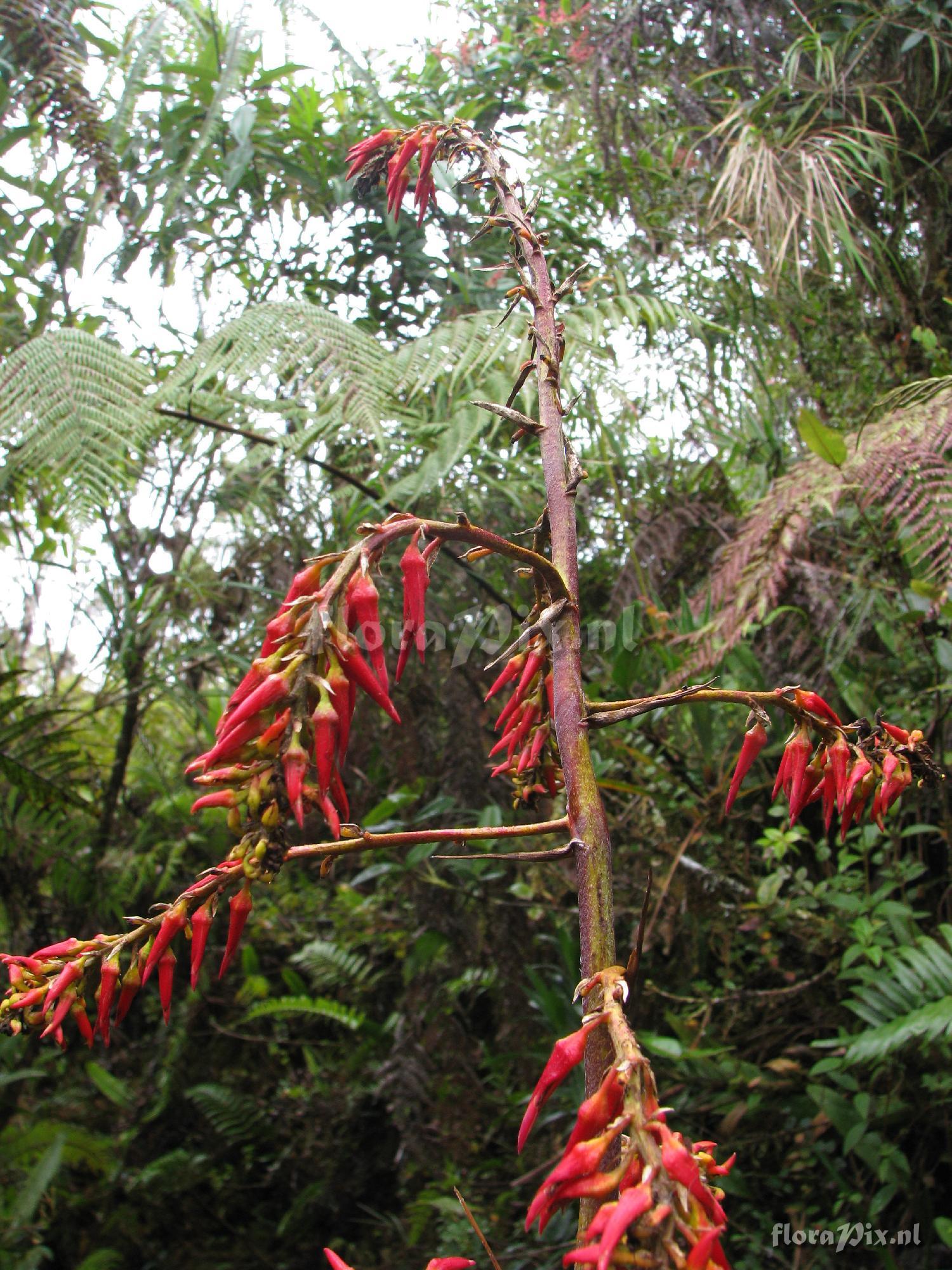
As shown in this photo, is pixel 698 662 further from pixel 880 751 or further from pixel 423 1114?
pixel 423 1114

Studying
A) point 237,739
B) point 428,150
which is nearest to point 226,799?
point 237,739

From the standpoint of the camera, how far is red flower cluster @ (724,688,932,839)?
445mm

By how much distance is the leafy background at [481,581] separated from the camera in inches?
52.1

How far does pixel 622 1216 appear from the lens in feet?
0.80

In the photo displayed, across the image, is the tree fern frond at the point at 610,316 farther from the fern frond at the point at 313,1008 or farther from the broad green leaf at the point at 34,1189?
the broad green leaf at the point at 34,1189

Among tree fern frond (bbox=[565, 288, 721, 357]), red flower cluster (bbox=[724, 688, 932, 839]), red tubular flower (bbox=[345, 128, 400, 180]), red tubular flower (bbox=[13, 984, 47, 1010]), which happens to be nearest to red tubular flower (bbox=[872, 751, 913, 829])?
red flower cluster (bbox=[724, 688, 932, 839])

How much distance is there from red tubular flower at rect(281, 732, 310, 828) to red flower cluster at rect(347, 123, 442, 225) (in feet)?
1.36

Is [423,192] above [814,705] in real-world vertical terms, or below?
above

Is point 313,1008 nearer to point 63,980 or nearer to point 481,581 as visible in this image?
point 481,581

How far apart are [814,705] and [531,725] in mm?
160

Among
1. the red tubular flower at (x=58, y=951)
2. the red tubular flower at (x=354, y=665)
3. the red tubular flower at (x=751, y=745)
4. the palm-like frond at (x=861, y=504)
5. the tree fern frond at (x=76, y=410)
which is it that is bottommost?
the red tubular flower at (x=58, y=951)

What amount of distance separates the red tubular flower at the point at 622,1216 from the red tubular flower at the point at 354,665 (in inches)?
6.5

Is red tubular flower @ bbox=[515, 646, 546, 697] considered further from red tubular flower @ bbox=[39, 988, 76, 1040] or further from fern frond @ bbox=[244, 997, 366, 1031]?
fern frond @ bbox=[244, 997, 366, 1031]

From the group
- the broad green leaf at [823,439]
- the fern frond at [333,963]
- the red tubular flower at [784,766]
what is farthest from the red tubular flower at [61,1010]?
the fern frond at [333,963]
